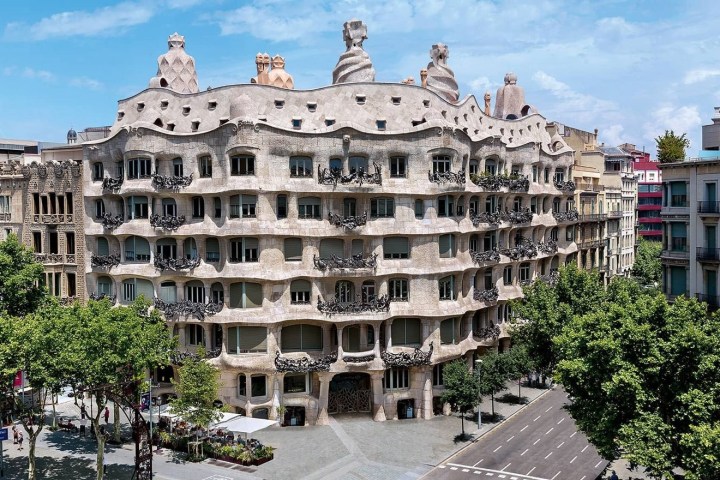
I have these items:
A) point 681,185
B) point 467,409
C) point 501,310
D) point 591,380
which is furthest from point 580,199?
point 591,380

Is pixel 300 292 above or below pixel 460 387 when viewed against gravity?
above

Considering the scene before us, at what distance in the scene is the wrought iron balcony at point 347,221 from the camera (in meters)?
59.2

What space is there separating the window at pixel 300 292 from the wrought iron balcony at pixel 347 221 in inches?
232

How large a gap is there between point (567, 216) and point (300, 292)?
40142 millimetres

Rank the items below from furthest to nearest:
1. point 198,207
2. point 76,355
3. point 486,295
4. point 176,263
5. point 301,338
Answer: point 486,295, point 198,207, point 176,263, point 301,338, point 76,355

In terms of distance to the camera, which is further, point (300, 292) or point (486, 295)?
point (486, 295)

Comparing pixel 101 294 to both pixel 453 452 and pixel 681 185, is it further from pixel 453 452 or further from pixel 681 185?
pixel 681 185

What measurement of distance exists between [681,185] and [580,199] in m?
37.0

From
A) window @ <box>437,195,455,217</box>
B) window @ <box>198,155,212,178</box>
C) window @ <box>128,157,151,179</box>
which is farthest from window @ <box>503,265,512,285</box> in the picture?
window @ <box>128,157,151,179</box>

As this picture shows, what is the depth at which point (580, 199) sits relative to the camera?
9369 centimetres

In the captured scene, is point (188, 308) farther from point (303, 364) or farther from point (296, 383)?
point (296, 383)

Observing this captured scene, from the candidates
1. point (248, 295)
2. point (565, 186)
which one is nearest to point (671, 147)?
point (565, 186)

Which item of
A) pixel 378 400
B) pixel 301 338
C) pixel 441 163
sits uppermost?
pixel 441 163

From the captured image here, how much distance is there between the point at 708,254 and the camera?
176ft
